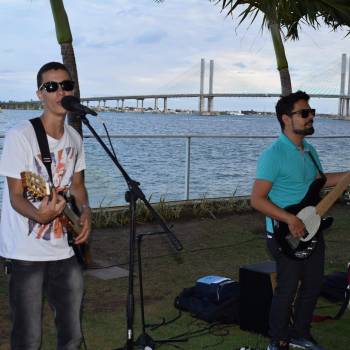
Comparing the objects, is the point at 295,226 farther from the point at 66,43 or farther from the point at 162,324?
the point at 66,43

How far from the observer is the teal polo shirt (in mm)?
4102

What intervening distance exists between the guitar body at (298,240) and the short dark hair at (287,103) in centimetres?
51

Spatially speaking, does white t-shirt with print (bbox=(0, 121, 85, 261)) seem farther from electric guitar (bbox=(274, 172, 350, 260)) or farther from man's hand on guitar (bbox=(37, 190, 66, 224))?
electric guitar (bbox=(274, 172, 350, 260))

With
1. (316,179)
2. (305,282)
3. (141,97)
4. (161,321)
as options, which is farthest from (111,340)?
(141,97)

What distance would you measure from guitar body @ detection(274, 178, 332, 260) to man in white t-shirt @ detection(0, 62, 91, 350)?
1.45 meters

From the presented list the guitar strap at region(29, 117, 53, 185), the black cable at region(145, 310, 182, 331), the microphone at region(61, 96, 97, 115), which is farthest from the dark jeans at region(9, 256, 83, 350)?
the black cable at region(145, 310, 182, 331)

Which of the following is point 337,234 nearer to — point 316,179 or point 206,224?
point 206,224

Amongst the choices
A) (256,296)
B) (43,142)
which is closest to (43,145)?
(43,142)

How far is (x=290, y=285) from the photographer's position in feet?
13.7

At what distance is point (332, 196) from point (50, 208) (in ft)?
7.25

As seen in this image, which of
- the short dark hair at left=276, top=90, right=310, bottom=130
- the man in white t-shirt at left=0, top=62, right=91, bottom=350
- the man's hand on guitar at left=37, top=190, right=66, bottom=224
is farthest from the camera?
the short dark hair at left=276, top=90, right=310, bottom=130

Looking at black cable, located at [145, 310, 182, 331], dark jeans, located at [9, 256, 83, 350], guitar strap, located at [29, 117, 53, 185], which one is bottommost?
black cable, located at [145, 310, 182, 331]

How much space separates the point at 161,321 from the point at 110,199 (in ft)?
14.4

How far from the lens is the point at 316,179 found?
4254 mm
